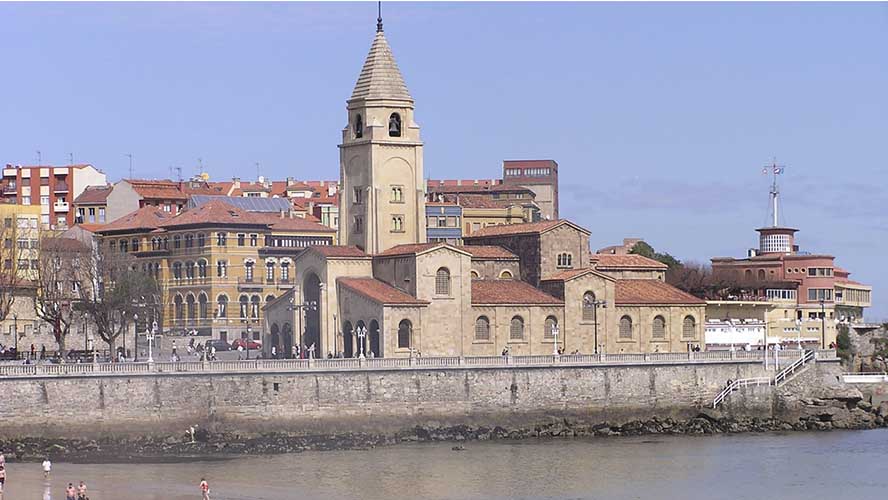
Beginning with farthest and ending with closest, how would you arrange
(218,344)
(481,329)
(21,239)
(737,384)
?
(21,239)
(218,344)
(481,329)
(737,384)

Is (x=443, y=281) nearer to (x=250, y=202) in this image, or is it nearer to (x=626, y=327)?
(x=626, y=327)

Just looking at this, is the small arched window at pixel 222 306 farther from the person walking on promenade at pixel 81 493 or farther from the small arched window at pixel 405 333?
the person walking on promenade at pixel 81 493

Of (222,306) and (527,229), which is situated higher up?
(527,229)

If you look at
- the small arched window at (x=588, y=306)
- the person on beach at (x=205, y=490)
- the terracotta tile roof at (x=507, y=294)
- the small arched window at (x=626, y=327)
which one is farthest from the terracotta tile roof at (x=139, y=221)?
the person on beach at (x=205, y=490)

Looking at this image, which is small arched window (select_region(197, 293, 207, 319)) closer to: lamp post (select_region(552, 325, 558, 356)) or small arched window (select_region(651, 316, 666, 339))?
lamp post (select_region(552, 325, 558, 356))

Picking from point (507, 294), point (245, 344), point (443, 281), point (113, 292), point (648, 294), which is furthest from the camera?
point (245, 344)

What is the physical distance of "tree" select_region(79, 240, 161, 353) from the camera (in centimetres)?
10038

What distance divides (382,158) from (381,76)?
13.4 feet

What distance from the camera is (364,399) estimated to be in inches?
3206

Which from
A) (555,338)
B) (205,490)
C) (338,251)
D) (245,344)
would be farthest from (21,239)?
(205,490)

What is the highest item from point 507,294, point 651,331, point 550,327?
point 507,294

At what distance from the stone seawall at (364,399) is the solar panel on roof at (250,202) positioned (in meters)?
51.8

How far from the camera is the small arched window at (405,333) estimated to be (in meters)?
90.5

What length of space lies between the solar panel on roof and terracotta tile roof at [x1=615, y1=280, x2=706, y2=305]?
39827 millimetres
